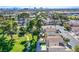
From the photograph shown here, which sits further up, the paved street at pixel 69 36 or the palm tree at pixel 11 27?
the palm tree at pixel 11 27

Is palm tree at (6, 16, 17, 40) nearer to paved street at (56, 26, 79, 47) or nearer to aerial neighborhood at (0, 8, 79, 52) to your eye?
aerial neighborhood at (0, 8, 79, 52)

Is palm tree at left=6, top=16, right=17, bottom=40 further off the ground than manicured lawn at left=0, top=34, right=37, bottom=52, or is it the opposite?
palm tree at left=6, top=16, right=17, bottom=40

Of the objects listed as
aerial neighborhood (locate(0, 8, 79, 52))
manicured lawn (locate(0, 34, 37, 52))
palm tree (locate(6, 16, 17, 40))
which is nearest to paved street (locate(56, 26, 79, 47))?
aerial neighborhood (locate(0, 8, 79, 52))

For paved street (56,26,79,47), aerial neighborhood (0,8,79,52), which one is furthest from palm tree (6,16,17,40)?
paved street (56,26,79,47)

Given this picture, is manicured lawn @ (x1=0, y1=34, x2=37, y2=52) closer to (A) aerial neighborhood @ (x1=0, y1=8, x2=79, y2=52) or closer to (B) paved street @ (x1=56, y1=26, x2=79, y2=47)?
(A) aerial neighborhood @ (x1=0, y1=8, x2=79, y2=52)

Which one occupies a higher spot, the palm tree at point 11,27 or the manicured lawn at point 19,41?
the palm tree at point 11,27

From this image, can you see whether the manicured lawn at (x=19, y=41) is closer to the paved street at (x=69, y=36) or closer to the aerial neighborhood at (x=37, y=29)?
the aerial neighborhood at (x=37, y=29)

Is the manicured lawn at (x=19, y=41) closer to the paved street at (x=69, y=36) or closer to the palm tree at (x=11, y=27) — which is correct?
the palm tree at (x=11, y=27)

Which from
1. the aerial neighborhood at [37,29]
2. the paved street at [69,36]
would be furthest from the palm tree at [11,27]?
the paved street at [69,36]
